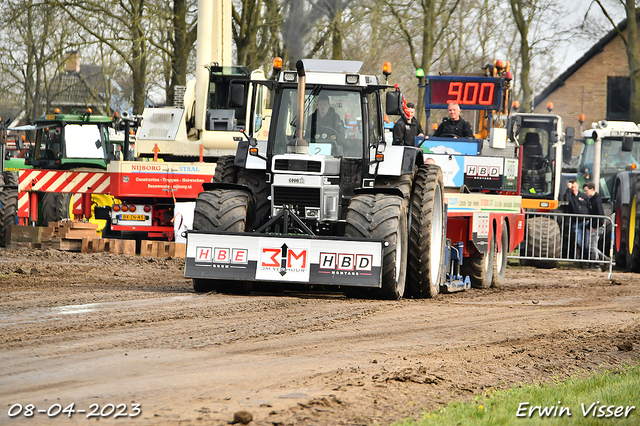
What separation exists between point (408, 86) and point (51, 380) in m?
36.0

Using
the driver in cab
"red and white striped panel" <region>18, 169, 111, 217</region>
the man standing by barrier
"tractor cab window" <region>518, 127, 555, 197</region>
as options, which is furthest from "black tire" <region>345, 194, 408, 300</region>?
"tractor cab window" <region>518, 127, 555, 197</region>

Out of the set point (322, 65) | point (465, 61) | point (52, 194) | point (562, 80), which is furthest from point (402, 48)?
point (322, 65)

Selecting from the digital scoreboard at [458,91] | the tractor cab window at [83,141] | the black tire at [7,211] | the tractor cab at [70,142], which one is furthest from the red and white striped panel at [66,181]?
the digital scoreboard at [458,91]

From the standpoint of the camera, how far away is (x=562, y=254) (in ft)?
57.7

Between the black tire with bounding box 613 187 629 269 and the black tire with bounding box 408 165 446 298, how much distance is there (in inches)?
320

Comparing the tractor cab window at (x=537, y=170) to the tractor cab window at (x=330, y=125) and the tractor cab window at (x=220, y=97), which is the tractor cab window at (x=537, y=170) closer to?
the tractor cab window at (x=220, y=97)

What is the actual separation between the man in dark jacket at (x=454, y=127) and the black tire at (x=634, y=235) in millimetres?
4076

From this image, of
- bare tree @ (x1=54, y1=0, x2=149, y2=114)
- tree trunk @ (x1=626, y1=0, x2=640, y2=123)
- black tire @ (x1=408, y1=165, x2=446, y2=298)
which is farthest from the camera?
tree trunk @ (x1=626, y1=0, x2=640, y2=123)

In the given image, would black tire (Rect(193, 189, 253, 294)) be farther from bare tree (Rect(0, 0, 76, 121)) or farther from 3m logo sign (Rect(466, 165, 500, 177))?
bare tree (Rect(0, 0, 76, 121))

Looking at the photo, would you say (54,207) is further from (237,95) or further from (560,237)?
(560,237)

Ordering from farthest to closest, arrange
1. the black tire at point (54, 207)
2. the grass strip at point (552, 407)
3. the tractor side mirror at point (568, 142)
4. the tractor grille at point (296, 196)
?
the tractor side mirror at point (568, 142)
the black tire at point (54, 207)
the tractor grille at point (296, 196)
the grass strip at point (552, 407)

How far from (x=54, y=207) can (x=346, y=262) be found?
37.9 ft

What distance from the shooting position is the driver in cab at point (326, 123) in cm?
1010

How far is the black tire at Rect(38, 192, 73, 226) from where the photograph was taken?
62.2 ft
